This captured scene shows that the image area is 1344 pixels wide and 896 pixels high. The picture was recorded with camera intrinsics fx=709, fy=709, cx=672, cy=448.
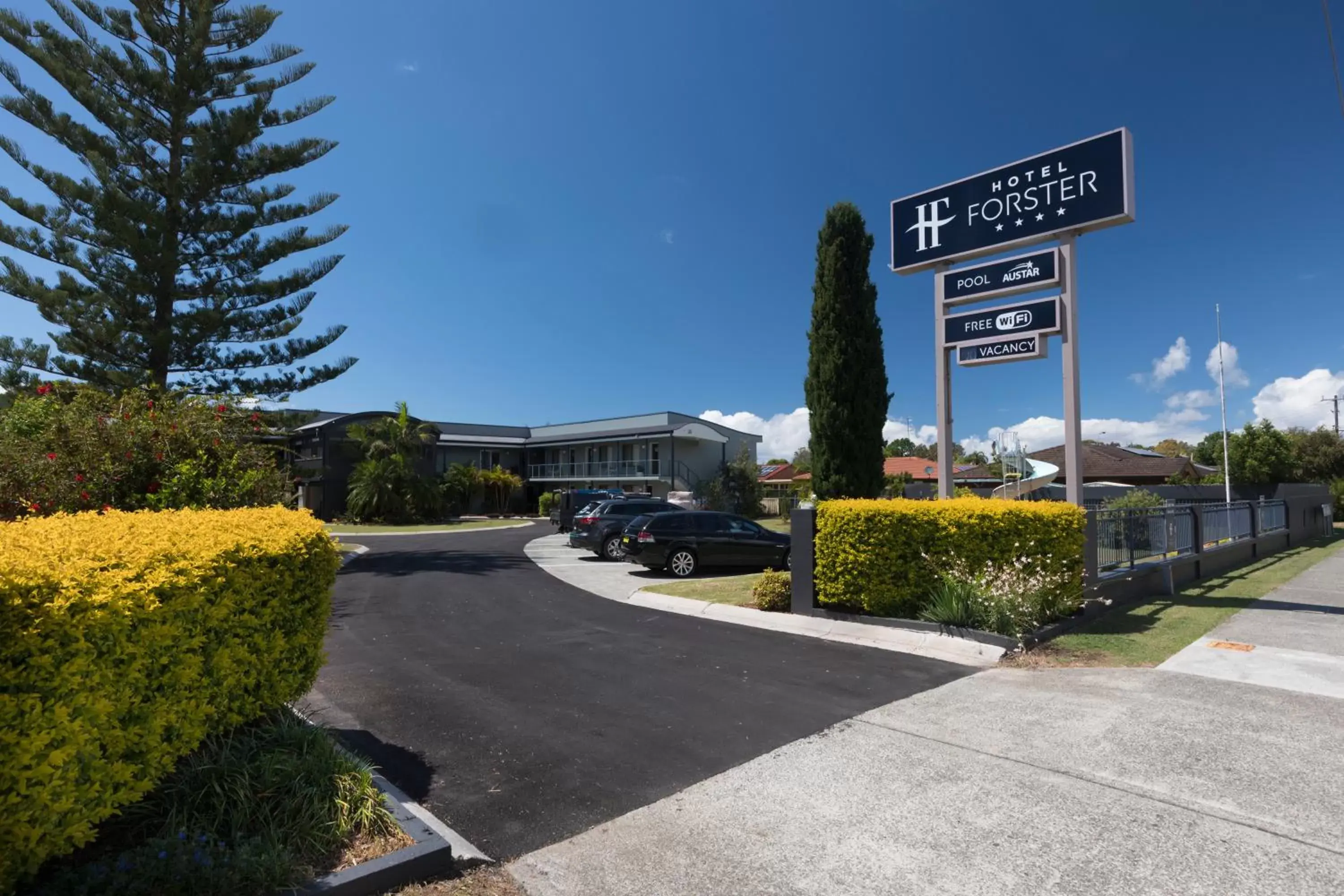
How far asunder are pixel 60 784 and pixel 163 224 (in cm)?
1956

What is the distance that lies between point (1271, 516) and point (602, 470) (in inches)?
1251

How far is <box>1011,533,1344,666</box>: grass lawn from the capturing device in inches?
284

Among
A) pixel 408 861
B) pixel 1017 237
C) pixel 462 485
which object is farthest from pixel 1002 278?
pixel 462 485

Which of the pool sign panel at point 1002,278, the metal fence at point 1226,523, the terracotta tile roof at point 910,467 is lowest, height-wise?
the metal fence at point 1226,523

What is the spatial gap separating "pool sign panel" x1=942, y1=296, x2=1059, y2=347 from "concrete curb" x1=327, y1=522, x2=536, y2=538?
23.0 metres

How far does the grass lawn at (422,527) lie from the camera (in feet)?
101

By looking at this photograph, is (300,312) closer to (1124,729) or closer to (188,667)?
(188,667)

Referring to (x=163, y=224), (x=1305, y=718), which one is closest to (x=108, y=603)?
(x=1305, y=718)

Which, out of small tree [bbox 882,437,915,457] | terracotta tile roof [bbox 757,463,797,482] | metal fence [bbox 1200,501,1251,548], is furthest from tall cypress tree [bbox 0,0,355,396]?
small tree [bbox 882,437,915,457]

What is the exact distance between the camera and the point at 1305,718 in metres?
5.23

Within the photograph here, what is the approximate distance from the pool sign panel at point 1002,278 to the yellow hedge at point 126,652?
390 inches

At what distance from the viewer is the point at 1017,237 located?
10.5m

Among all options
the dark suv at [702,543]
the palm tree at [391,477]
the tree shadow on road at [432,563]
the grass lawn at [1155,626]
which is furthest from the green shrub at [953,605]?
the palm tree at [391,477]

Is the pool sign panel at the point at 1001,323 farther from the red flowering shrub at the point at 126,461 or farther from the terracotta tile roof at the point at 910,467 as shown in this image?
the terracotta tile roof at the point at 910,467
